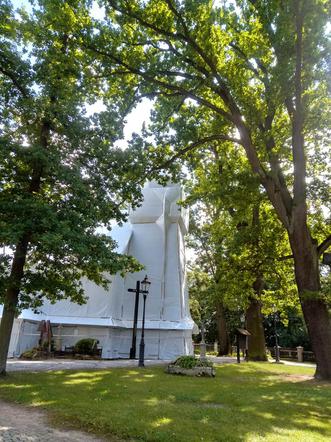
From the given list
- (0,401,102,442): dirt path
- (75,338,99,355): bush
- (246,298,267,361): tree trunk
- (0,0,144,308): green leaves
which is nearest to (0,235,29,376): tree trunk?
(0,0,144,308): green leaves

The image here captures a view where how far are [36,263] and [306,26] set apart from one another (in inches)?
435

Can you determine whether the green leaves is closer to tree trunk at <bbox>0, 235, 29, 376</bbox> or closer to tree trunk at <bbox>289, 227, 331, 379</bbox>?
tree trunk at <bbox>0, 235, 29, 376</bbox>

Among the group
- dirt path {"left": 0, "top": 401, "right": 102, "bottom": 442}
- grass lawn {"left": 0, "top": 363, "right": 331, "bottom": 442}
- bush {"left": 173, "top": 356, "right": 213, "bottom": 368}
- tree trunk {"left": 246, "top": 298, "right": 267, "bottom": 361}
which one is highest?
tree trunk {"left": 246, "top": 298, "right": 267, "bottom": 361}

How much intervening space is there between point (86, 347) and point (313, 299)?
12.8m

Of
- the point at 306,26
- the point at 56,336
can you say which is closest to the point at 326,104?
the point at 306,26

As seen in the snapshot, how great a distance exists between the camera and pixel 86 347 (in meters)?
20.2

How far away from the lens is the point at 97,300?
22422 mm

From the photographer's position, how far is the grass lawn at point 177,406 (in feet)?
18.8

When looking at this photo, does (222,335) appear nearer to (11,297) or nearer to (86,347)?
(86,347)

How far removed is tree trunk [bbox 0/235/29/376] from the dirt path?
4.76m

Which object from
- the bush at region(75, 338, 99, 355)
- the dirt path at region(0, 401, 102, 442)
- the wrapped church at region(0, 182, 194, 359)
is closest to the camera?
the dirt path at region(0, 401, 102, 442)

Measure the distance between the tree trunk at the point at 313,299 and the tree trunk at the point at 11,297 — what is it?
8.83 m

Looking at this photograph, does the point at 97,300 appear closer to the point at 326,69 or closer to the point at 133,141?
the point at 133,141

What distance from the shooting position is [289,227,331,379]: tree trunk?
1203 cm
